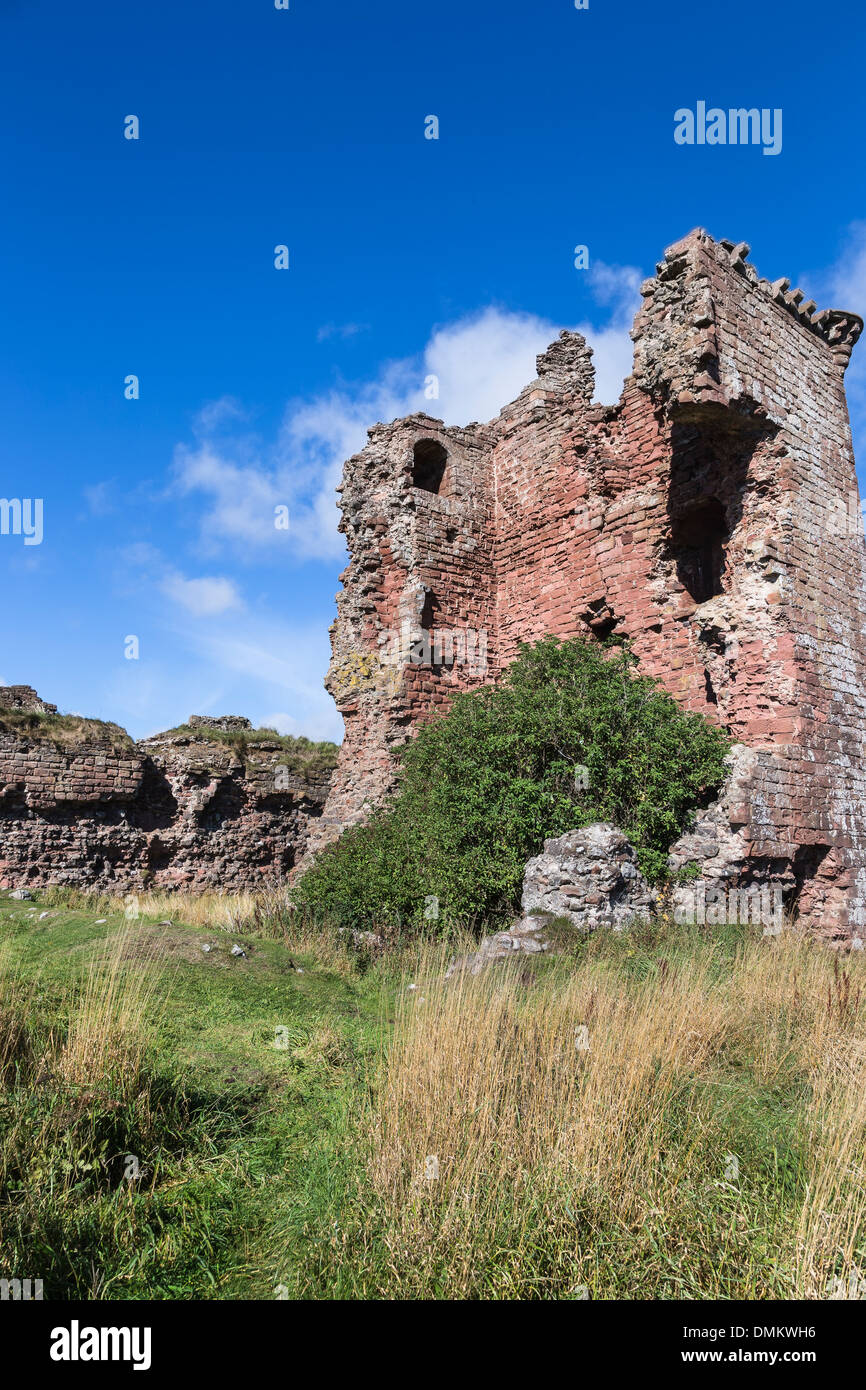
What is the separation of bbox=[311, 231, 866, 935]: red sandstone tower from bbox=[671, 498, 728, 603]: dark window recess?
0.04 m

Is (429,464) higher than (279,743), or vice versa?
(429,464)

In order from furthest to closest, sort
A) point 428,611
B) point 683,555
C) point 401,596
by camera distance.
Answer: point 401,596 < point 428,611 < point 683,555

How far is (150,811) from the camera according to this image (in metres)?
15.7

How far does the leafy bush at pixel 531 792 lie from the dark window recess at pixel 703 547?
2.50 meters

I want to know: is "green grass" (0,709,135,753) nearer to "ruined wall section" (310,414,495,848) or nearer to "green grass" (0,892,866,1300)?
"ruined wall section" (310,414,495,848)

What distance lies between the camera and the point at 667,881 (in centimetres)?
882

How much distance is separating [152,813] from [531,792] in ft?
30.9

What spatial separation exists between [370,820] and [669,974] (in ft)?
22.1

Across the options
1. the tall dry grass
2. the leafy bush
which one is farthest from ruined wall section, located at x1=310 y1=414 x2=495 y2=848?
the tall dry grass

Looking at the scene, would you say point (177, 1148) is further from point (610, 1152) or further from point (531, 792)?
point (531, 792)

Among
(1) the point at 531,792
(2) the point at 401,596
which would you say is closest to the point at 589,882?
(1) the point at 531,792

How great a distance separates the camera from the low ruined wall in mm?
14312

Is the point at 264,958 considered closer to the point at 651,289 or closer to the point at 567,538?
the point at 567,538

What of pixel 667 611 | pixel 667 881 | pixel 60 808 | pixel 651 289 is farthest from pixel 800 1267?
pixel 60 808
